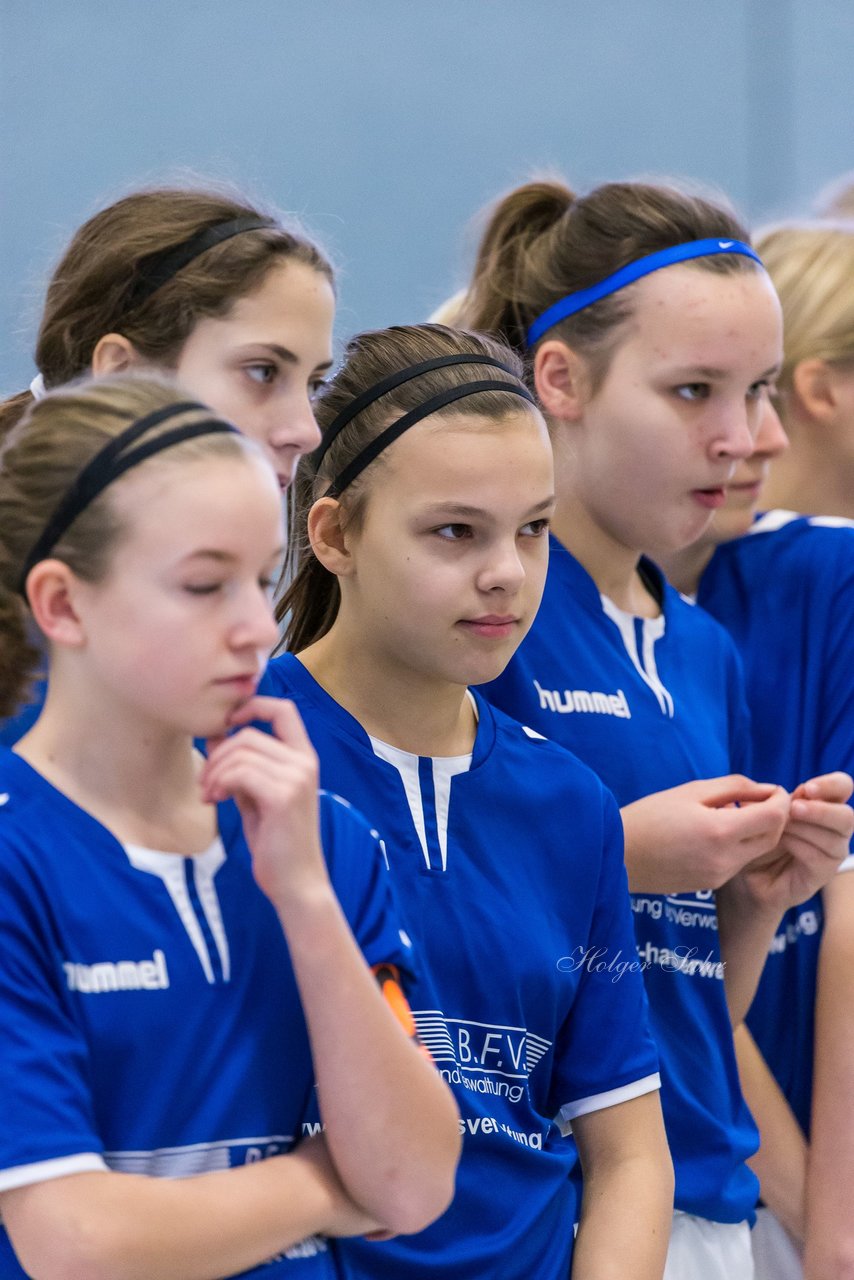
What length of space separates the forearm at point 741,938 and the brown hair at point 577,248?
68cm

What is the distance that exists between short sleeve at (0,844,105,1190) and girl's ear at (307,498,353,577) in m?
0.56

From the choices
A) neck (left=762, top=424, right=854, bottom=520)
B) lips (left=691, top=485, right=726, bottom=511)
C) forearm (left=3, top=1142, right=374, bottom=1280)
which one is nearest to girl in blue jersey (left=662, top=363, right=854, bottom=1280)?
neck (left=762, top=424, right=854, bottom=520)

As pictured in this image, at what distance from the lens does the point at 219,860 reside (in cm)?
121

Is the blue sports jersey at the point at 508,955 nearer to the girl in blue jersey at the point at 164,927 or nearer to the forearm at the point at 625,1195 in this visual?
the forearm at the point at 625,1195

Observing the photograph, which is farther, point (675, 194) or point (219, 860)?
point (675, 194)

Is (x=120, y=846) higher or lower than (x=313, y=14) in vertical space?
lower

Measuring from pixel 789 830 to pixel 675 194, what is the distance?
0.84 m

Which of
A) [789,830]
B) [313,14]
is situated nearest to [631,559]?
[789,830]

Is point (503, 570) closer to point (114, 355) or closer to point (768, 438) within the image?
point (114, 355)

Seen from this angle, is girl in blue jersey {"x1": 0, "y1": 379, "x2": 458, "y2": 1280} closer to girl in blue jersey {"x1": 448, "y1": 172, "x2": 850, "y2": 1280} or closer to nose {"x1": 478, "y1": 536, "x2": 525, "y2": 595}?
nose {"x1": 478, "y1": 536, "x2": 525, "y2": 595}

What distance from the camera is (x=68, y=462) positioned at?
1.15 m

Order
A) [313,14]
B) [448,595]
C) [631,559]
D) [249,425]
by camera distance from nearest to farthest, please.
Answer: [448,595], [249,425], [631,559], [313,14]

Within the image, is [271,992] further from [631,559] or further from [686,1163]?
[631,559]

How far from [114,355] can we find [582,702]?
66cm
